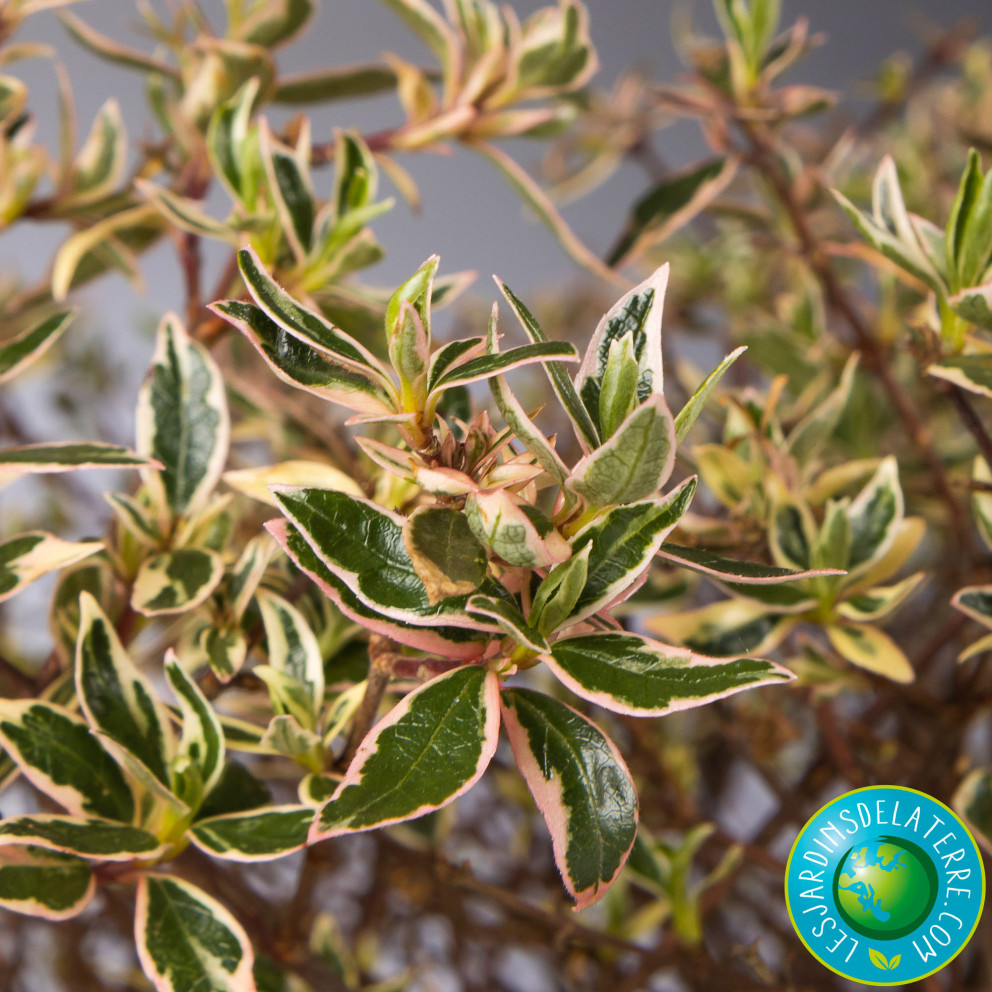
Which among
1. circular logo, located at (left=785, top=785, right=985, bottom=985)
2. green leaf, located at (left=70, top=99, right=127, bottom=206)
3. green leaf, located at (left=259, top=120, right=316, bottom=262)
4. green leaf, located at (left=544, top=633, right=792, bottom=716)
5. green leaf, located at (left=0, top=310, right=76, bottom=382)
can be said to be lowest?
circular logo, located at (left=785, top=785, right=985, bottom=985)

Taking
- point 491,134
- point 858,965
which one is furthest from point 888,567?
point 491,134

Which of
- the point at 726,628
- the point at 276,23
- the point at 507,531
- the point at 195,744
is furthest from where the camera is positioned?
the point at 276,23

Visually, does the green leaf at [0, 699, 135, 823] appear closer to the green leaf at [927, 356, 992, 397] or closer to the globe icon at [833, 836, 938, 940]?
the globe icon at [833, 836, 938, 940]

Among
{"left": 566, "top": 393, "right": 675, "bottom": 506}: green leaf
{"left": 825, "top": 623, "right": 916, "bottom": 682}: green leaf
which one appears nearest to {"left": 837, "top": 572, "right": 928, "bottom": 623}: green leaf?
{"left": 825, "top": 623, "right": 916, "bottom": 682}: green leaf

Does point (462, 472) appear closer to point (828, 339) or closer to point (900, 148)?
point (828, 339)

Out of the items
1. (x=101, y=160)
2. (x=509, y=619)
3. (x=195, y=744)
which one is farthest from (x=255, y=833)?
(x=101, y=160)

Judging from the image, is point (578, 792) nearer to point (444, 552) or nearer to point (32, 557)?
point (444, 552)
